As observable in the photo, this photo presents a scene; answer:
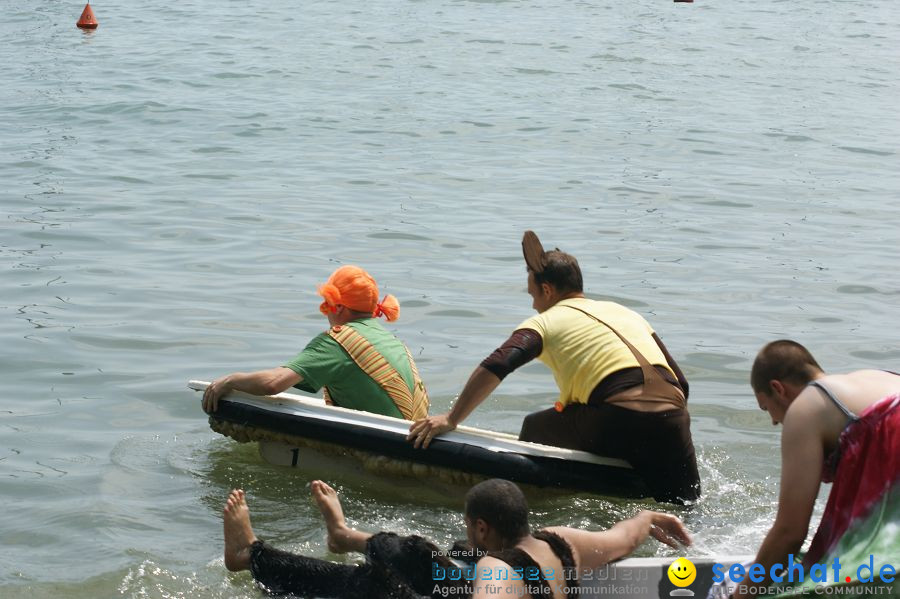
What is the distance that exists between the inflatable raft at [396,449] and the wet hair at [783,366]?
79.2 inches

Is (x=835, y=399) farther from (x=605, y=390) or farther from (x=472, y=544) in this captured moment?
(x=605, y=390)

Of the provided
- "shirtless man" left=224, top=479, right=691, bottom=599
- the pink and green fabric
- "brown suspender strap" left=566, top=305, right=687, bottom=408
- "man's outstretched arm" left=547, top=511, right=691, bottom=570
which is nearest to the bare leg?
"shirtless man" left=224, top=479, right=691, bottom=599

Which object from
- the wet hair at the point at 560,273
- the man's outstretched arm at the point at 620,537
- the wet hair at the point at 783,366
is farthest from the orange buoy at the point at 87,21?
the wet hair at the point at 783,366

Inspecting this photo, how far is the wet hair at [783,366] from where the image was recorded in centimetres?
439

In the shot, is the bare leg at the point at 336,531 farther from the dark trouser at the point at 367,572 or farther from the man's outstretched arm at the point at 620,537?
the man's outstretched arm at the point at 620,537

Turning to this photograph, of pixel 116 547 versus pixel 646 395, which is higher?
pixel 646 395

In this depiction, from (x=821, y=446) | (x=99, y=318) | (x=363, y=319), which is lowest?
(x=99, y=318)

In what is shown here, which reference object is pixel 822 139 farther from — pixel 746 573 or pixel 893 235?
A: pixel 746 573

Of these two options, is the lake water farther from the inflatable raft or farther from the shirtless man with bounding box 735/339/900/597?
the shirtless man with bounding box 735/339/900/597

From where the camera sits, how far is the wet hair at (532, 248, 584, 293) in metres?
6.61

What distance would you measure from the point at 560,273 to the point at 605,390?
669 millimetres

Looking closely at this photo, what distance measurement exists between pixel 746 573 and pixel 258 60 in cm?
1941

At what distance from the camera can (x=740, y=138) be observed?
17828 mm

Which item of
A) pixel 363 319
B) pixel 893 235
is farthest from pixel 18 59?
pixel 363 319
